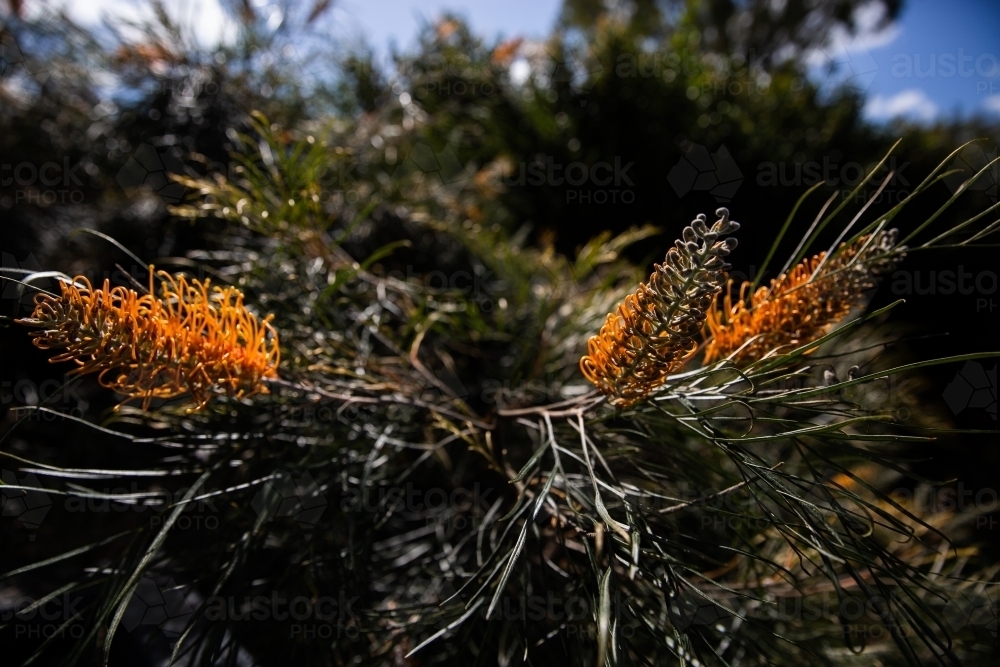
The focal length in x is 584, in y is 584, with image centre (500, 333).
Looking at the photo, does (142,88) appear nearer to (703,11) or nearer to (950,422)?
(950,422)

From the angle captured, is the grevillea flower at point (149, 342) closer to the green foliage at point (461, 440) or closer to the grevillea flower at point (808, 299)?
the green foliage at point (461, 440)

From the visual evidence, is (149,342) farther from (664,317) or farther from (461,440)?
(461,440)

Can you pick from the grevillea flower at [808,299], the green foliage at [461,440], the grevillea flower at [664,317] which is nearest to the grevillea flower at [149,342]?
the green foliage at [461,440]

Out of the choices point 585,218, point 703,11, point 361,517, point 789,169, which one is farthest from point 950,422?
point 703,11

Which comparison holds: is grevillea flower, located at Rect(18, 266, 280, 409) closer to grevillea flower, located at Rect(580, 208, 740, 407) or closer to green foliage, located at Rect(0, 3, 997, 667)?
green foliage, located at Rect(0, 3, 997, 667)

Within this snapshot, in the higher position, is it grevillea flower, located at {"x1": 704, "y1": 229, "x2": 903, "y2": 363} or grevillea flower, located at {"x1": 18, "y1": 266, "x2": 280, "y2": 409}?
grevillea flower, located at {"x1": 704, "y1": 229, "x2": 903, "y2": 363}

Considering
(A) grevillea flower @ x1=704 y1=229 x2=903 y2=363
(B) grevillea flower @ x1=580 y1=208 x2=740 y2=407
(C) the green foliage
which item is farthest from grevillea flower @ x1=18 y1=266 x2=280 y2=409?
(A) grevillea flower @ x1=704 y1=229 x2=903 y2=363

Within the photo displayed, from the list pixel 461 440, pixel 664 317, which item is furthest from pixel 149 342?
pixel 461 440
